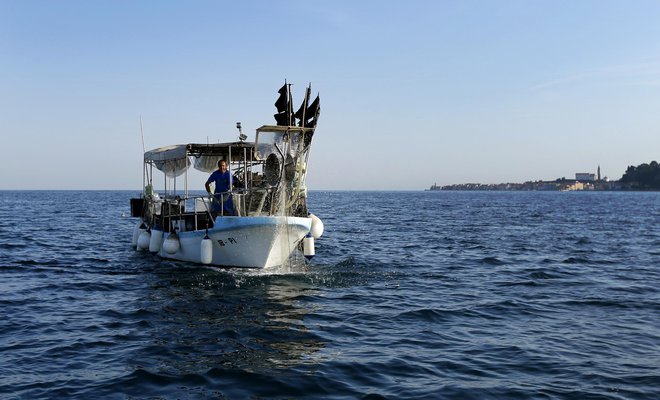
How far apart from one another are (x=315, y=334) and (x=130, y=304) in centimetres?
517

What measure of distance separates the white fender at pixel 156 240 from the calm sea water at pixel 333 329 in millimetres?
465

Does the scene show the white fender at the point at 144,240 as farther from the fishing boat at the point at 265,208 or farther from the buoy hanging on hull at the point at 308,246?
the buoy hanging on hull at the point at 308,246

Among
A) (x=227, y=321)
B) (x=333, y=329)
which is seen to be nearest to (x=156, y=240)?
(x=227, y=321)

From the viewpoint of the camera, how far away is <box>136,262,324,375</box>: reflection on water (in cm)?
928

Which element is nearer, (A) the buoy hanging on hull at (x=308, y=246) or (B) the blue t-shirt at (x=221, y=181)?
(B) the blue t-shirt at (x=221, y=181)

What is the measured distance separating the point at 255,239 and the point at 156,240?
6214 millimetres

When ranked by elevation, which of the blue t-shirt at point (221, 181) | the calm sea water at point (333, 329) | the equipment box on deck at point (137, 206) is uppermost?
the blue t-shirt at point (221, 181)

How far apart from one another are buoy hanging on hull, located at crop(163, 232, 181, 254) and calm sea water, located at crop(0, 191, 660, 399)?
2.31 feet

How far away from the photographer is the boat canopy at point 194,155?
18.2 metres

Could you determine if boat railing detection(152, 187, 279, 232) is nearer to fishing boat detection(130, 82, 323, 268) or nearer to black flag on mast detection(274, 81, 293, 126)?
fishing boat detection(130, 82, 323, 268)

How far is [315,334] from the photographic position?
10883 mm

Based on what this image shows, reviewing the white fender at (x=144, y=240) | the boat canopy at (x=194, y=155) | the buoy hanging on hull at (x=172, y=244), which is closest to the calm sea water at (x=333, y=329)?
the buoy hanging on hull at (x=172, y=244)

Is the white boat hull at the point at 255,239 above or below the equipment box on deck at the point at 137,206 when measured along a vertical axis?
below

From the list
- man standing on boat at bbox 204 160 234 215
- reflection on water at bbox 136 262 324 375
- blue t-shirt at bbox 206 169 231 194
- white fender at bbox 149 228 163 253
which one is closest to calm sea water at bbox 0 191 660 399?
reflection on water at bbox 136 262 324 375
